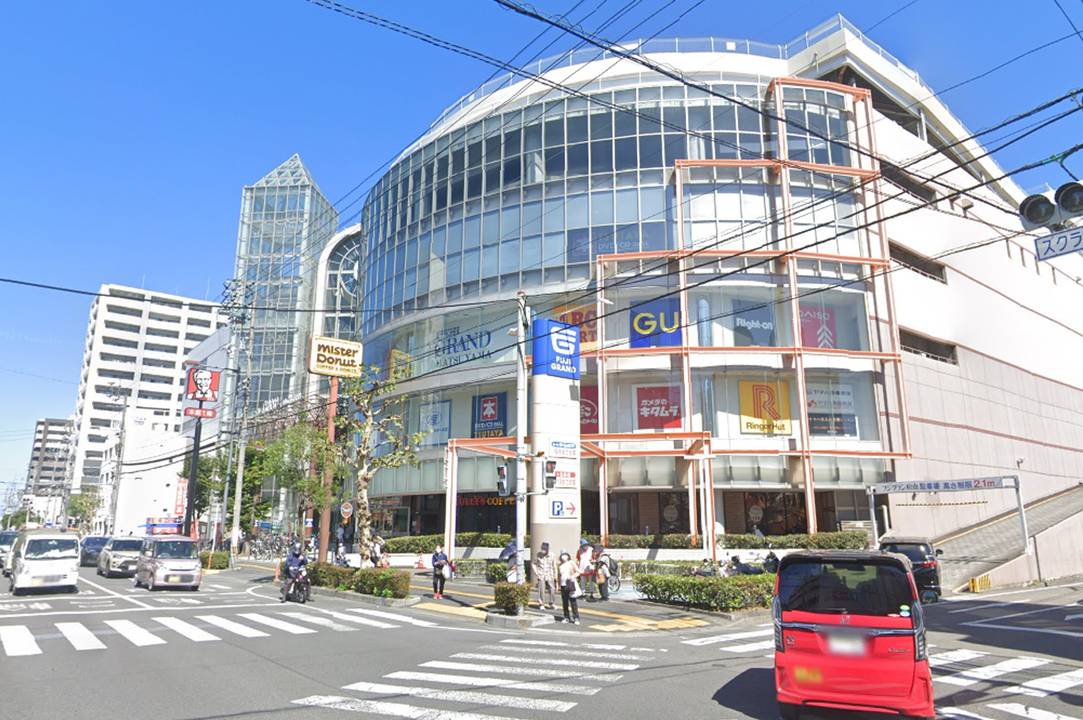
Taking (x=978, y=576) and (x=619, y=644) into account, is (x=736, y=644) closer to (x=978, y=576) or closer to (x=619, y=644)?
(x=619, y=644)

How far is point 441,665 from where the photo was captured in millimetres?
10117

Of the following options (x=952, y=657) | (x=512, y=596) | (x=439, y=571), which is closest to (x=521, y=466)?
(x=512, y=596)

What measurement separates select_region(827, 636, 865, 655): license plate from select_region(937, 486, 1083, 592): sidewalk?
2188 cm

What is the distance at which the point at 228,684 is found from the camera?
28.5 ft

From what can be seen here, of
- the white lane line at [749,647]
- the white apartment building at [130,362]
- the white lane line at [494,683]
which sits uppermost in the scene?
the white apartment building at [130,362]

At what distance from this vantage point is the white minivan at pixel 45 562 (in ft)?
67.4

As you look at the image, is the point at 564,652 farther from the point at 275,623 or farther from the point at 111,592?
the point at 111,592

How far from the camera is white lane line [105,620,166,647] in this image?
39.5 feet

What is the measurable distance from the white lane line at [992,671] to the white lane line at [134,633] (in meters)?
12.5

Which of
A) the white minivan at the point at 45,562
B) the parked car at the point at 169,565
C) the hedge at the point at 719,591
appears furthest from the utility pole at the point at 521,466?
the white minivan at the point at 45,562

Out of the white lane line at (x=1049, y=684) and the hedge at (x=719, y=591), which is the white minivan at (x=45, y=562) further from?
the white lane line at (x=1049, y=684)

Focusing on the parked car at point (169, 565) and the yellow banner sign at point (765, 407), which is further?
the yellow banner sign at point (765, 407)

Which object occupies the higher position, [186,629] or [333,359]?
[333,359]

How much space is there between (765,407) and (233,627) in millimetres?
24541
